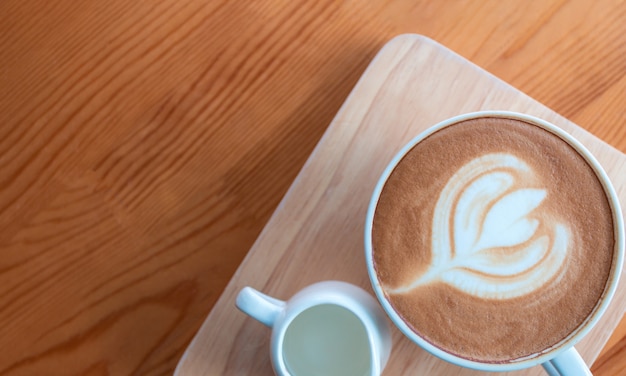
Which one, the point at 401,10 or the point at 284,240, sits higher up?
the point at 401,10

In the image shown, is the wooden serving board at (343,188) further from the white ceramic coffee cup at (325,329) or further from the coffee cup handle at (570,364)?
the coffee cup handle at (570,364)

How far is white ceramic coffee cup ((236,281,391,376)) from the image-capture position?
0.56 meters

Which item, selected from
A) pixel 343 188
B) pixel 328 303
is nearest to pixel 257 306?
pixel 328 303

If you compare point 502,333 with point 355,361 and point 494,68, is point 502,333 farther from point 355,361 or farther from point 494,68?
point 494,68

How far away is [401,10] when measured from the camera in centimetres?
79

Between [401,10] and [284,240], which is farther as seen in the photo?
[401,10]

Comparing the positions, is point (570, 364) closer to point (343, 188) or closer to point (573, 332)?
point (573, 332)

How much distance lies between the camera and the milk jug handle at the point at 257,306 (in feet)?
1.85

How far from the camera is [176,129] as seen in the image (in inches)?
31.4

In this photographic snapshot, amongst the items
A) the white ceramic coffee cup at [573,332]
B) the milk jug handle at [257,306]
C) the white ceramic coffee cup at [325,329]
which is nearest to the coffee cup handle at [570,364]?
the white ceramic coffee cup at [573,332]

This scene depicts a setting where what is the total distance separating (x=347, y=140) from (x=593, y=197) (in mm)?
261

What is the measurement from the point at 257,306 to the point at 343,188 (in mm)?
172

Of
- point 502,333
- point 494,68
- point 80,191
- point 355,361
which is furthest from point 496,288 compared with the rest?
point 80,191

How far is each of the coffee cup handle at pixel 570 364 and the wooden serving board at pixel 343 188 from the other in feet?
0.70
